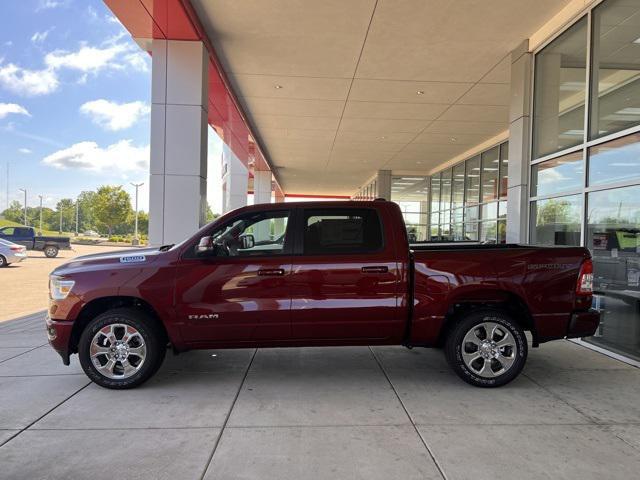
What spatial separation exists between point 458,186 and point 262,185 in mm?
10090

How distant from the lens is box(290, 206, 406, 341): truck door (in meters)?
4.78

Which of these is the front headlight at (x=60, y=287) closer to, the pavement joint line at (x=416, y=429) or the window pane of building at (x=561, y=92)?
the pavement joint line at (x=416, y=429)

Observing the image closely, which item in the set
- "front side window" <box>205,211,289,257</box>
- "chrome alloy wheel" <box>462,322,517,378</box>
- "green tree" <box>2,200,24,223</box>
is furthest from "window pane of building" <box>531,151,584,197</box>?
"green tree" <box>2,200,24,223</box>

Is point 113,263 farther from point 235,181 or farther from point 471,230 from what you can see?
point 235,181

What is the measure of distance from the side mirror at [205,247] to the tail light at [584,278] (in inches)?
148

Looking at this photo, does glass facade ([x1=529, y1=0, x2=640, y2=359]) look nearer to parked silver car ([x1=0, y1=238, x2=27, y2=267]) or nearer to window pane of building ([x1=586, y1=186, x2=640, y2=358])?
window pane of building ([x1=586, y1=186, x2=640, y2=358])

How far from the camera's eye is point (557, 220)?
8281 millimetres

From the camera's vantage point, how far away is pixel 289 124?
1540 centimetres

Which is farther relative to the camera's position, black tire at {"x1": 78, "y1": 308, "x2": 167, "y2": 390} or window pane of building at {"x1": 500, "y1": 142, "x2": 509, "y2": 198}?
window pane of building at {"x1": 500, "y1": 142, "x2": 509, "y2": 198}

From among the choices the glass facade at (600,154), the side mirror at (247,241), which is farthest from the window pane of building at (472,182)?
Result: the side mirror at (247,241)

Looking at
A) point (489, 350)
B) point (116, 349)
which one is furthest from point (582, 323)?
point (116, 349)

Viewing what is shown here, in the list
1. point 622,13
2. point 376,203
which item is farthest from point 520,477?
point 622,13

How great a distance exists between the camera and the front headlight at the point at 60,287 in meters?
4.73

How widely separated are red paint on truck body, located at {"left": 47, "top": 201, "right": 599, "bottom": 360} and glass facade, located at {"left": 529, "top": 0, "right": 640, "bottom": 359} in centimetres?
229
